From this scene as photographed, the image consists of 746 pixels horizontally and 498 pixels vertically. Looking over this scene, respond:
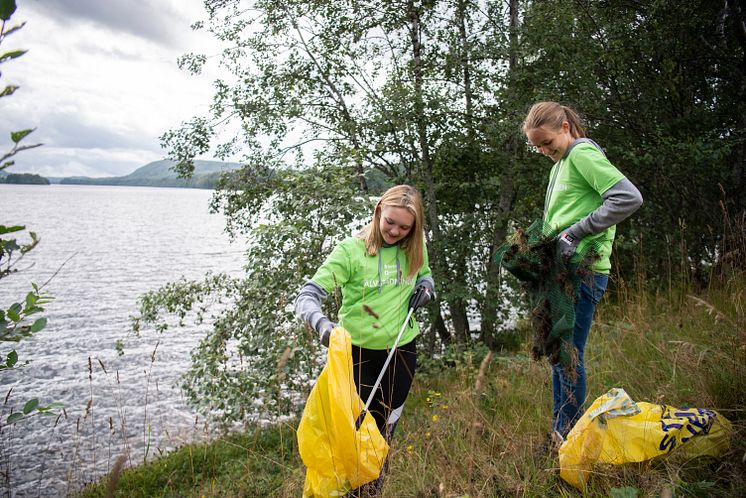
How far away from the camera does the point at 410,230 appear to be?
3.00m

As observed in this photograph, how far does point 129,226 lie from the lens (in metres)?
46.1

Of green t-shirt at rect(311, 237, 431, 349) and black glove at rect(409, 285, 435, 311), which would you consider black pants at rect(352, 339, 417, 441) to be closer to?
green t-shirt at rect(311, 237, 431, 349)

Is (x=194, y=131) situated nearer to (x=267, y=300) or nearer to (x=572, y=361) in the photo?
(x=267, y=300)

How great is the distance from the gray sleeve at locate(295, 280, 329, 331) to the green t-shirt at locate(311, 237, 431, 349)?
9 cm

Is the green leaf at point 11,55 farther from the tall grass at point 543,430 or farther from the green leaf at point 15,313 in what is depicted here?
the tall grass at point 543,430

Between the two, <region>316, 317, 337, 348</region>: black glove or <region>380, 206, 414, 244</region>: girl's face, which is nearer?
<region>316, 317, 337, 348</region>: black glove

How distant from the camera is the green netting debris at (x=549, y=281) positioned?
8.39ft

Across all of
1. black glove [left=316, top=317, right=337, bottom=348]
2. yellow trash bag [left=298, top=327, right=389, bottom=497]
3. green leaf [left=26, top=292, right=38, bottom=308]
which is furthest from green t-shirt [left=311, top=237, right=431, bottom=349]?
green leaf [left=26, top=292, right=38, bottom=308]

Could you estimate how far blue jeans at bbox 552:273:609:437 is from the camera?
103 inches

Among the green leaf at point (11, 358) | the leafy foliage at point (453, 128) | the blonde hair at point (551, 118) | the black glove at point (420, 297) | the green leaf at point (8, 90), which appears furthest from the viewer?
the leafy foliage at point (453, 128)

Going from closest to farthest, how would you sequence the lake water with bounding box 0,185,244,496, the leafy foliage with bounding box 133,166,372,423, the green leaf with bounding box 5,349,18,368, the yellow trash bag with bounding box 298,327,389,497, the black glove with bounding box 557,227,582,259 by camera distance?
1. the green leaf with bounding box 5,349,18,368
2. the yellow trash bag with bounding box 298,327,389,497
3. the black glove with bounding box 557,227,582,259
4. the leafy foliage with bounding box 133,166,372,423
5. the lake water with bounding box 0,185,244,496

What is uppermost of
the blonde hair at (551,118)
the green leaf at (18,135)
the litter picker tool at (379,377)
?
the blonde hair at (551,118)

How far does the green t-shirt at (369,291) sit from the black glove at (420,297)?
0.15 ft

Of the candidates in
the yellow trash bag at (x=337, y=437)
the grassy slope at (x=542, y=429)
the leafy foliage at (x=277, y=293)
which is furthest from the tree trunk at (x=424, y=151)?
the yellow trash bag at (x=337, y=437)
